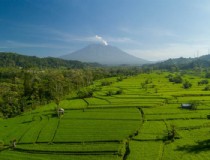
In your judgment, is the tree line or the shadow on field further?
the tree line

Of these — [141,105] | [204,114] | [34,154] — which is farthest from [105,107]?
[34,154]

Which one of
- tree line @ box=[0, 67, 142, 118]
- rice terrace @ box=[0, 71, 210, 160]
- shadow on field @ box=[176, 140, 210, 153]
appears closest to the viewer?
shadow on field @ box=[176, 140, 210, 153]

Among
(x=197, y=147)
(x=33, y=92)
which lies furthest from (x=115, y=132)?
(x=33, y=92)

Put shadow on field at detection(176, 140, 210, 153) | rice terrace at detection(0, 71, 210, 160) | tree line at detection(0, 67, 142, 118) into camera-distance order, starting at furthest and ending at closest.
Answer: tree line at detection(0, 67, 142, 118) < rice terrace at detection(0, 71, 210, 160) < shadow on field at detection(176, 140, 210, 153)

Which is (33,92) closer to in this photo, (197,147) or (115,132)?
(115,132)

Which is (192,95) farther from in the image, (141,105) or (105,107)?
(105,107)

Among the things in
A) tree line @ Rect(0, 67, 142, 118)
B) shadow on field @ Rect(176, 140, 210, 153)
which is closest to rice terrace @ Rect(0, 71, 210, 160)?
shadow on field @ Rect(176, 140, 210, 153)

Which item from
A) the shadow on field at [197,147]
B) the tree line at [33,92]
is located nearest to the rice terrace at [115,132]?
the shadow on field at [197,147]

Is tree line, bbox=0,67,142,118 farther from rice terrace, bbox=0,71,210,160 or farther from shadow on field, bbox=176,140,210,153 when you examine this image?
shadow on field, bbox=176,140,210,153
